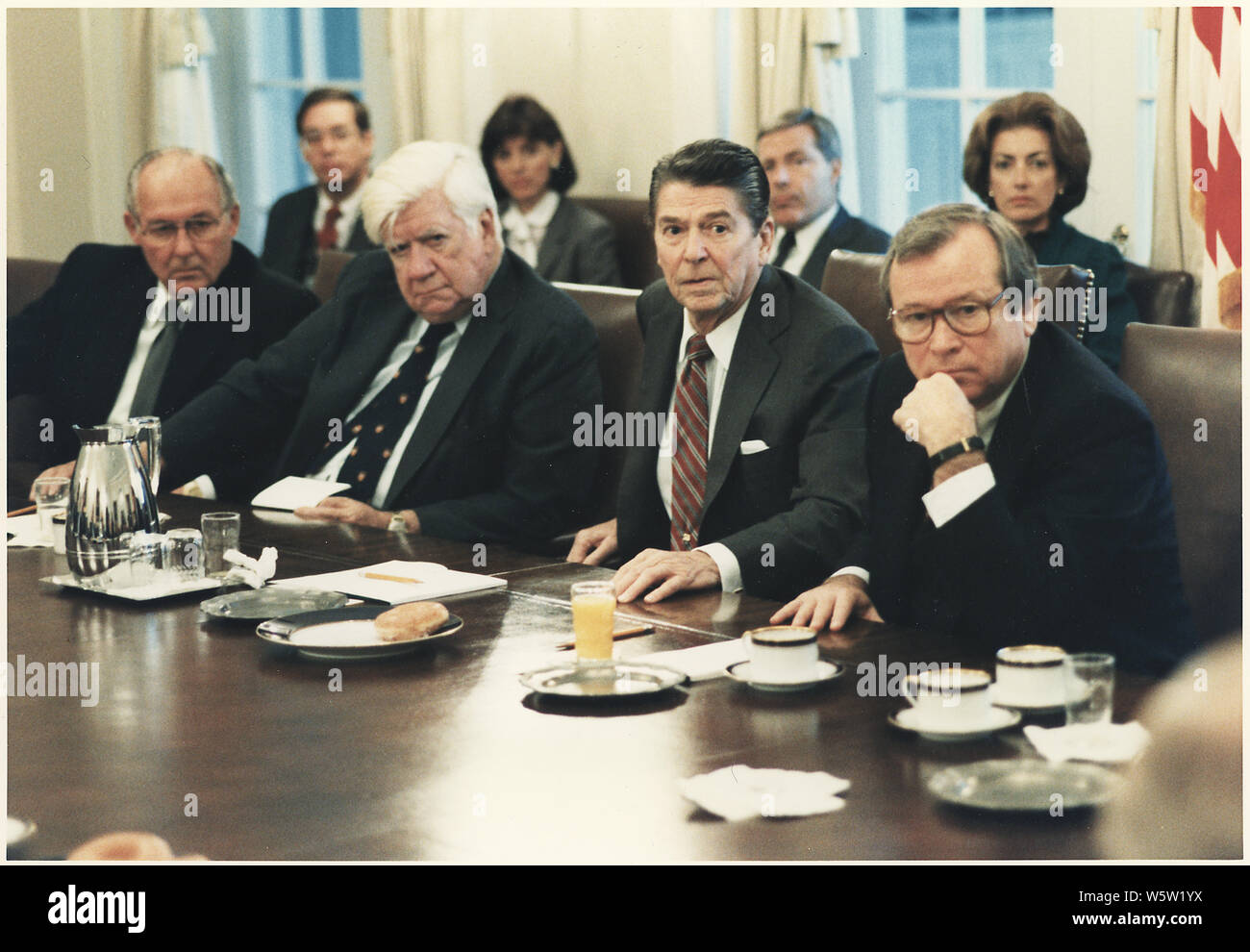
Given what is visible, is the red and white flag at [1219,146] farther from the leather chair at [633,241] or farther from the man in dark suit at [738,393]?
the leather chair at [633,241]

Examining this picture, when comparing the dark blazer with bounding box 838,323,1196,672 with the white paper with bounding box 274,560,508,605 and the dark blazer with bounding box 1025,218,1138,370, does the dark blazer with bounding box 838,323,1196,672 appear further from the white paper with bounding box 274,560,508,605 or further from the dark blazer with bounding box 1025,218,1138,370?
the dark blazer with bounding box 1025,218,1138,370

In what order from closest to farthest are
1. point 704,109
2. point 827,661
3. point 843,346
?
point 827,661 → point 843,346 → point 704,109

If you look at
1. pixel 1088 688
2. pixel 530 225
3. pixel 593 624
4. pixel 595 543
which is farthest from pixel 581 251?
pixel 1088 688

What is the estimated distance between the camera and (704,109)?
210 inches

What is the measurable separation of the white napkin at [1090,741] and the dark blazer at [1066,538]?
56 cm

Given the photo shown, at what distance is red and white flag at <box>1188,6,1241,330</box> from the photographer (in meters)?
3.54

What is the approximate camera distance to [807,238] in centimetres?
454

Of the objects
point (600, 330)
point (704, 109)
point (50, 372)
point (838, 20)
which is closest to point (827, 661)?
point (600, 330)

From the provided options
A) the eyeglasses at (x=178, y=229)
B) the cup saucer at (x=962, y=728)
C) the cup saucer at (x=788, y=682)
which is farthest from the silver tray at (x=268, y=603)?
the eyeglasses at (x=178, y=229)

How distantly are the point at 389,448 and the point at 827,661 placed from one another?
1707 mm

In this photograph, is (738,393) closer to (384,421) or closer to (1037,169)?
(384,421)

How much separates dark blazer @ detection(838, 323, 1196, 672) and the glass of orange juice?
0.54 meters

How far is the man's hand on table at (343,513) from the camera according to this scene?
2.98m
